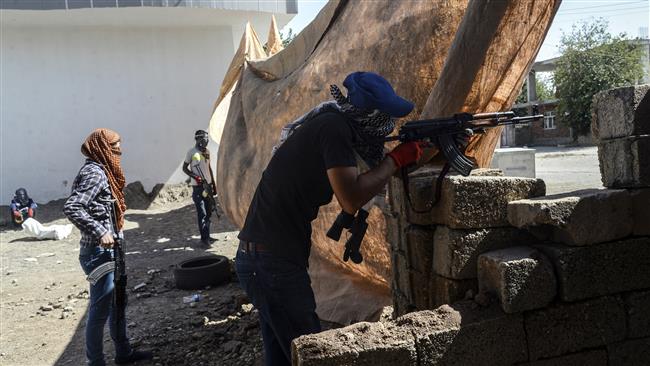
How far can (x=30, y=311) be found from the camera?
17.9 ft

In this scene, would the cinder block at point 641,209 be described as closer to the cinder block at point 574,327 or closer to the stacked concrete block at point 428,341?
the cinder block at point 574,327

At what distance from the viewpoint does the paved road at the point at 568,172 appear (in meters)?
10.7

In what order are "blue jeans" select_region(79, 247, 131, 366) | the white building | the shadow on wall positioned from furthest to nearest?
1. the white building
2. the shadow on wall
3. "blue jeans" select_region(79, 247, 131, 366)

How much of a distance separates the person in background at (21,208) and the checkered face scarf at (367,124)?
961cm

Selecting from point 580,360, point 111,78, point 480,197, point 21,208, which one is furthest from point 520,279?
point 111,78

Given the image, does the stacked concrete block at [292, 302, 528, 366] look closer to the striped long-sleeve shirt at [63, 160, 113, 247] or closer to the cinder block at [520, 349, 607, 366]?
the cinder block at [520, 349, 607, 366]

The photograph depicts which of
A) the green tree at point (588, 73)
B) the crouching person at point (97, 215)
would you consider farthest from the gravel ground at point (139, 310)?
the green tree at point (588, 73)

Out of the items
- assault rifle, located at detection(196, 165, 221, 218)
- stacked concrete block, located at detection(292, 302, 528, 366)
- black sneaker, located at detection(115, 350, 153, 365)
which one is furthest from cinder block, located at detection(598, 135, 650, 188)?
assault rifle, located at detection(196, 165, 221, 218)

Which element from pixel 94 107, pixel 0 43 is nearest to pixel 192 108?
pixel 94 107

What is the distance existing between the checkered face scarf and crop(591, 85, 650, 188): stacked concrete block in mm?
977

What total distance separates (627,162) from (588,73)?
76.3 feet

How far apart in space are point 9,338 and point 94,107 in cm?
777

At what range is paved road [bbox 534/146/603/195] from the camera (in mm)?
10655

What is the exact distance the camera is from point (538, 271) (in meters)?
2.09
